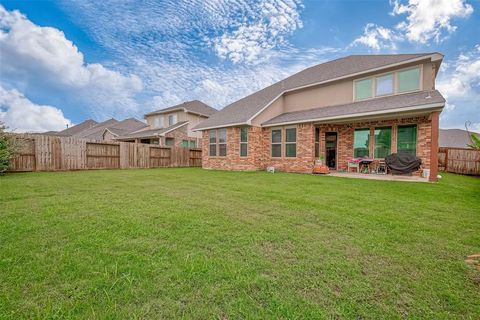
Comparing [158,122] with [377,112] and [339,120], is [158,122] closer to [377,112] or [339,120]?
[339,120]

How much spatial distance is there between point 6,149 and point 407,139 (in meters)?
18.9

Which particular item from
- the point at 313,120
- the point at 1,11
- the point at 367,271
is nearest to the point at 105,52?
the point at 1,11

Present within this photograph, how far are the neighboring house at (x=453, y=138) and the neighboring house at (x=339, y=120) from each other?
17.1 meters

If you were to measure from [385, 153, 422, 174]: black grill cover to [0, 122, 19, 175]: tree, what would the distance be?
17488 millimetres

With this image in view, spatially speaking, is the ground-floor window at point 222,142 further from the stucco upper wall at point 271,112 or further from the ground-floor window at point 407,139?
the ground-floor window at point 407,139

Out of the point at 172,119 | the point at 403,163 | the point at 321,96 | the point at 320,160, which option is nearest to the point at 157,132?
the point at 172,119

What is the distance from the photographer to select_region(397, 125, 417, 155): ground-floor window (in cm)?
1048

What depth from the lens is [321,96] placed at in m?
13.4

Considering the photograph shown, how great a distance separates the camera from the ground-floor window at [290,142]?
12.4 meters

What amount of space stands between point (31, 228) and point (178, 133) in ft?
65.8

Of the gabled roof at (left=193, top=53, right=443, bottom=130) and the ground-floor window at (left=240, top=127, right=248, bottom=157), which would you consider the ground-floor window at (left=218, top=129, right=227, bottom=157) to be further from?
the ground-floor window at (left=240, top=127, right=248, bottom=157)

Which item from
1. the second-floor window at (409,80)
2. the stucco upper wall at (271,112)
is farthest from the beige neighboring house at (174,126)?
the second-floor window at (409,80)

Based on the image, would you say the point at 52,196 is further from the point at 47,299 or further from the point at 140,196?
the point at 47,299

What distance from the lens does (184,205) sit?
4574 mm
